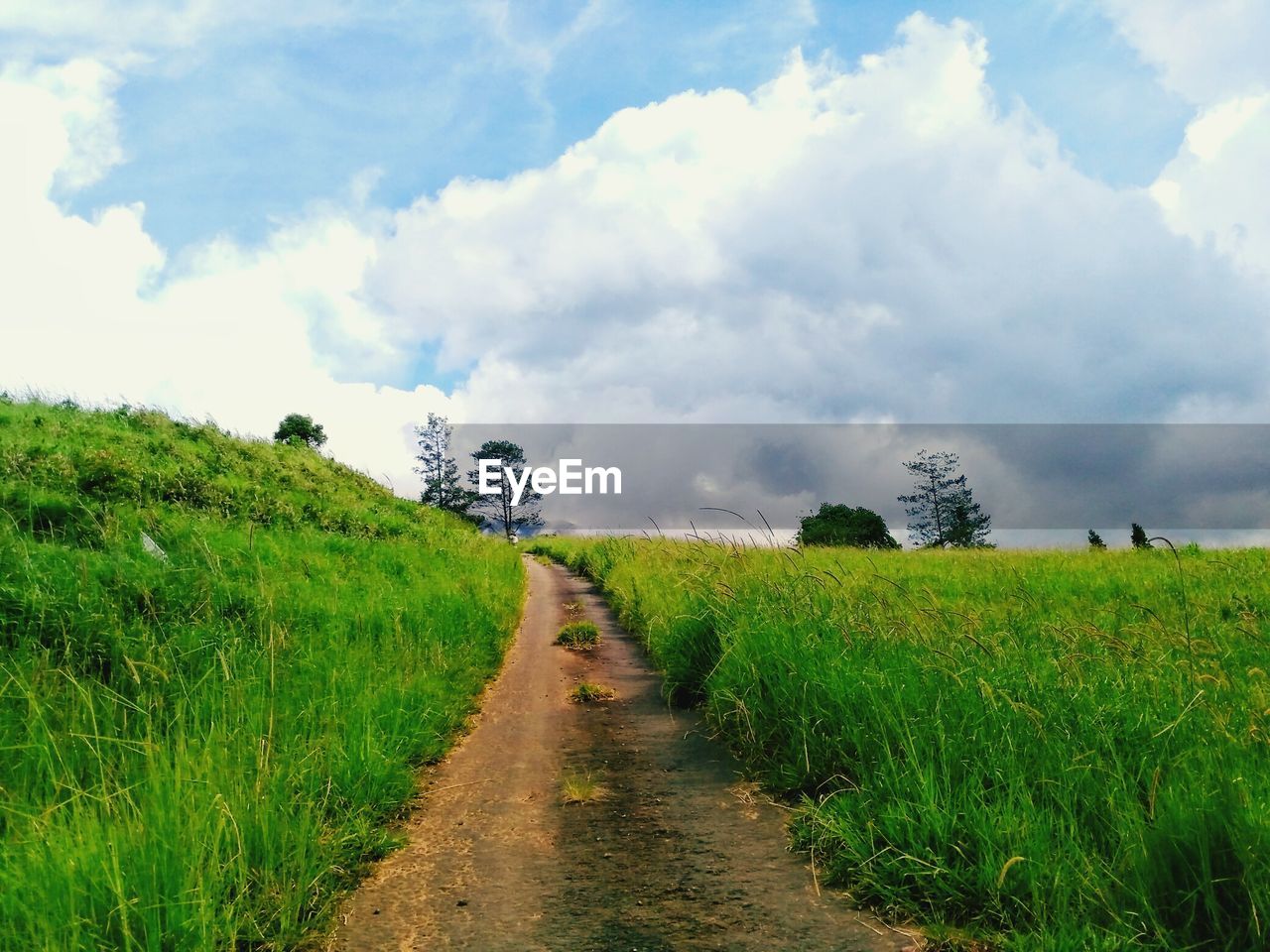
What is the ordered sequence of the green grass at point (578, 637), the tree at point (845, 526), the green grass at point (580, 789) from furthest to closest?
the tree at point (845, 526), the green grass at point (578, 637), the green grass at point (580, 789)

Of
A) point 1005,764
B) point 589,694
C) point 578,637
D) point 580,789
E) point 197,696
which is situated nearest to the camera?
point 1005,764

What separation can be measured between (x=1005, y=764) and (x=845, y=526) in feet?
168

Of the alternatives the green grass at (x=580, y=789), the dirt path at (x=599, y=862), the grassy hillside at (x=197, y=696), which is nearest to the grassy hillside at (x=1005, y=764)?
the dirt path at (x=599, y=862)

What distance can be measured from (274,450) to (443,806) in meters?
26.2

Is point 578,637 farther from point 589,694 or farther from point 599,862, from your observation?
point 599,862

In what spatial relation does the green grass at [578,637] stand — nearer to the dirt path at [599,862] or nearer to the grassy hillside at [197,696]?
the grassy hillside at [197,696]

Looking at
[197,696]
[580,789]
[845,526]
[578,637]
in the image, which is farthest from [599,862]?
[845,526]

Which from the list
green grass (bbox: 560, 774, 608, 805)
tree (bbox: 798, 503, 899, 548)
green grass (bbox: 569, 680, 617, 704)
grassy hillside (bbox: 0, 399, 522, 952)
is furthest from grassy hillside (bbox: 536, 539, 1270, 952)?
tree (bbox: 798, 503, 899, 548)

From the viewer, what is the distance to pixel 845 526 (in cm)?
5350

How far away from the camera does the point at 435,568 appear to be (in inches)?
609

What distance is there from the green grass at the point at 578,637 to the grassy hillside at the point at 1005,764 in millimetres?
3654

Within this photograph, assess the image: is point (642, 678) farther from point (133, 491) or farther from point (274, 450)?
point (274, 450)

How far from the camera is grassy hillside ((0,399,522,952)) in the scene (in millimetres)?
→ 3381

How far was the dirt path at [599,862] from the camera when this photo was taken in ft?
11.6
